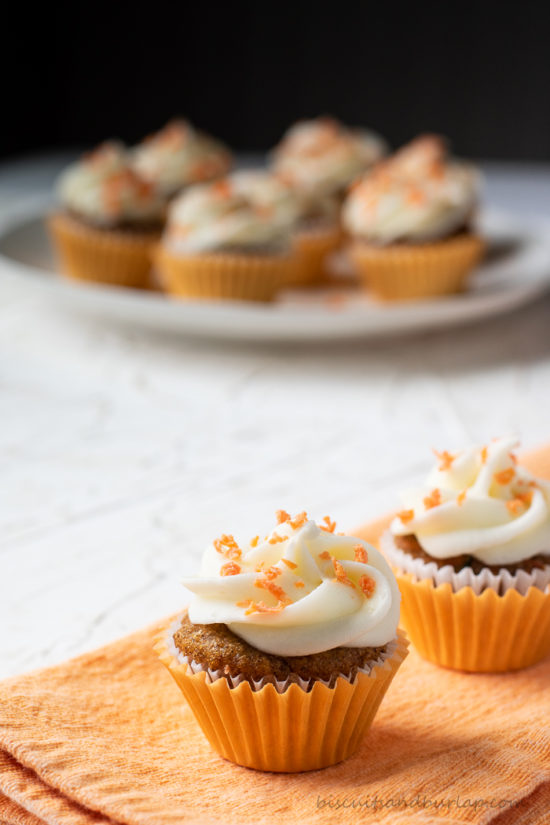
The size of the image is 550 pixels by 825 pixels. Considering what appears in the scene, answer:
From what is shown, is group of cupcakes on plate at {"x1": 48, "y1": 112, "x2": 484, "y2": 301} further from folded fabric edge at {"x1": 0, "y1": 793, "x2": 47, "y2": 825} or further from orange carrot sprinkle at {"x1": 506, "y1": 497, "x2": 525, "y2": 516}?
folded fabric edge at {"x1": 0, "y1": 793, "x2": 47, "y2": 825}

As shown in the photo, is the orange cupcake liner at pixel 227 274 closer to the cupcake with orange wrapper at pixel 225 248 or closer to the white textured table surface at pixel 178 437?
the cupcake with orange wrapper at pixel 225 248

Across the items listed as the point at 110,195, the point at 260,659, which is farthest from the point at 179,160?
the point at 260,659

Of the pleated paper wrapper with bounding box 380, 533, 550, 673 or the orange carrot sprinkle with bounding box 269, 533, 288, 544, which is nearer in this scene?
the orange carrot sprinkle with bounding box 269, 533, 288, 544

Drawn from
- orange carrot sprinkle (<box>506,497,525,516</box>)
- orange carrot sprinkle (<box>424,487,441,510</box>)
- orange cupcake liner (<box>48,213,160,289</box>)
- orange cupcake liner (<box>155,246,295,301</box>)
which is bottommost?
orange cupcake liner (<box>48,213,160,289</box>)

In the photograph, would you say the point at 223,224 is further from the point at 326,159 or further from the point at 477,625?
the point at 477,625

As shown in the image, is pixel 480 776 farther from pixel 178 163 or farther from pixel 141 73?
pixel 141 73

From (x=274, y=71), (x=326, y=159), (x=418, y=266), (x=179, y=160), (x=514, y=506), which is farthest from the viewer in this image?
(x=274, y=71)

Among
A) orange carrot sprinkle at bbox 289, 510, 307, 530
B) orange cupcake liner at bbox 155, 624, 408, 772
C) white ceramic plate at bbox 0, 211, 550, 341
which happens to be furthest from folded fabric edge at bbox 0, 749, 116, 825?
white ceramic plate at bbox 0, 211, 550, 341

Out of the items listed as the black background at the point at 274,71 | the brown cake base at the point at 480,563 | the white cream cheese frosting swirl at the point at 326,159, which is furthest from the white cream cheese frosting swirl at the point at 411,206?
the black background at the point at 274,71
